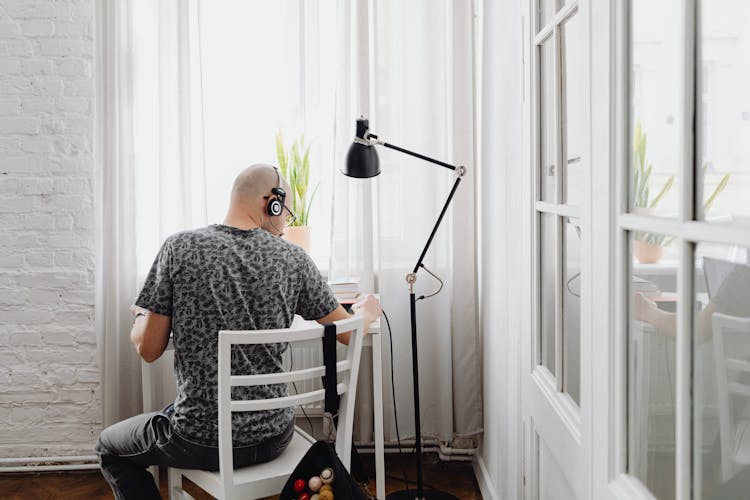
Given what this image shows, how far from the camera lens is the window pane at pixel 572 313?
153 centimetres

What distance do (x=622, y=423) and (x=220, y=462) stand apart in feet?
3.65

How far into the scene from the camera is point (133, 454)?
6.94 feet

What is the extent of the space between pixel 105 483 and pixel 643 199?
108 inches

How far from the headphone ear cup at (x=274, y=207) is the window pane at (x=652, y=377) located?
1.25 m

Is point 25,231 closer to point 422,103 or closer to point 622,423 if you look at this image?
point 422,103

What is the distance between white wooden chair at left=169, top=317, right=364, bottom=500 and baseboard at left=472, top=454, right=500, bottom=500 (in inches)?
33.4

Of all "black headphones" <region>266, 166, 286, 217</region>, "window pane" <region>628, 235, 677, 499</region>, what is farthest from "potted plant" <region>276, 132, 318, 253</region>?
"window pane" <region>628, 235, 677, 499</region>

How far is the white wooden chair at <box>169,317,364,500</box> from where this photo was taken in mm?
1856

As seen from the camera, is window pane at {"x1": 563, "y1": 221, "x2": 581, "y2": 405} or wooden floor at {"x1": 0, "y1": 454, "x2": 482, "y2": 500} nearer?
window pane at {"x1": 563, "y1": 221, "x2": 581, "y2": 405}

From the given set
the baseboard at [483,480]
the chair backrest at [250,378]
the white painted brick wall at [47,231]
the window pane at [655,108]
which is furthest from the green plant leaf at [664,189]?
the white painted brick wall at [47,231]

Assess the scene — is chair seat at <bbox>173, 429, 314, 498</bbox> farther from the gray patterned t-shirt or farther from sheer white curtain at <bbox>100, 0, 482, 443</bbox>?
sheer white curtain at <bbox>100, 0, 482, 443</bbox>

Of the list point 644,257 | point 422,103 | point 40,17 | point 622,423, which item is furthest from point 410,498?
point 40,17

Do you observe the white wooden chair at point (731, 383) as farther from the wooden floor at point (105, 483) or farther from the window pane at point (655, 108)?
the wooden floor at point (105, 483)

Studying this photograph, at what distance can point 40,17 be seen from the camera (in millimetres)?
3105
